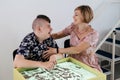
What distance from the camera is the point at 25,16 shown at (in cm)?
243

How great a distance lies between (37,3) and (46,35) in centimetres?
112

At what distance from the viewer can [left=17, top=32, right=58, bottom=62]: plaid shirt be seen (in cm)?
145

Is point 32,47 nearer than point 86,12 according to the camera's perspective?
Yes

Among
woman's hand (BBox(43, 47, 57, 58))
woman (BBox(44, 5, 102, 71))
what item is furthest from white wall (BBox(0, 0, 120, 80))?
woman's hand (BBox(43, 47, 57, 58))

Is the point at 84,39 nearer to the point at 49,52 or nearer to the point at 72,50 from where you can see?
the point at 72,50

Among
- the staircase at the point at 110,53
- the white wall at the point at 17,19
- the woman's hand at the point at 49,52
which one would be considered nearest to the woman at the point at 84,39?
the woman's hand at the point at 49,52

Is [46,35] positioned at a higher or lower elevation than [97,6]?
lower

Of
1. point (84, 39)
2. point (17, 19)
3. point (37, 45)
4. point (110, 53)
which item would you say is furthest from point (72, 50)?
point (110, 53)

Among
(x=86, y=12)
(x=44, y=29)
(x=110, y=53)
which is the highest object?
(x=86, y=12)

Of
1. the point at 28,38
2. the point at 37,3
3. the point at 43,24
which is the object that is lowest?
the point at 28,38

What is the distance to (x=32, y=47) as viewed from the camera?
1498mm

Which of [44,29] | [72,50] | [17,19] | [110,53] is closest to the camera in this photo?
[44,29]

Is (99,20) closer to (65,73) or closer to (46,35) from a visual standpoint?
(46,35)

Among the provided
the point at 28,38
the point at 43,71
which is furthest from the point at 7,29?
the point at 43,71
